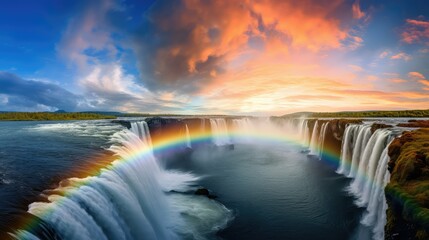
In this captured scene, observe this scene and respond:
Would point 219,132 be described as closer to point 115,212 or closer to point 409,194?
point 115,212

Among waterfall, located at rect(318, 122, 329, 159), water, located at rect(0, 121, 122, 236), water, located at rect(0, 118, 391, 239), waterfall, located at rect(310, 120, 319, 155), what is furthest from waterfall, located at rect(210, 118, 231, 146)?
water, located at rect(0, 121, 122, 236)

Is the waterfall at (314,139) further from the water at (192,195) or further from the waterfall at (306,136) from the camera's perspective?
the water at (192,195)

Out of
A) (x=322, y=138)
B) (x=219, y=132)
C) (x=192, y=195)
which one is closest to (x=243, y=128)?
(x=219, y=132)

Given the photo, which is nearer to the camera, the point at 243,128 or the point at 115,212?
the point at 115,212

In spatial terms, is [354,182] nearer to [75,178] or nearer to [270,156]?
[270,156]

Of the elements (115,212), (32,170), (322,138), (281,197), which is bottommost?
(281,197)

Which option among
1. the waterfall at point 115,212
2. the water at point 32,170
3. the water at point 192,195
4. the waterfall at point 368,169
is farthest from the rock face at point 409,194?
the water at point 32,170
